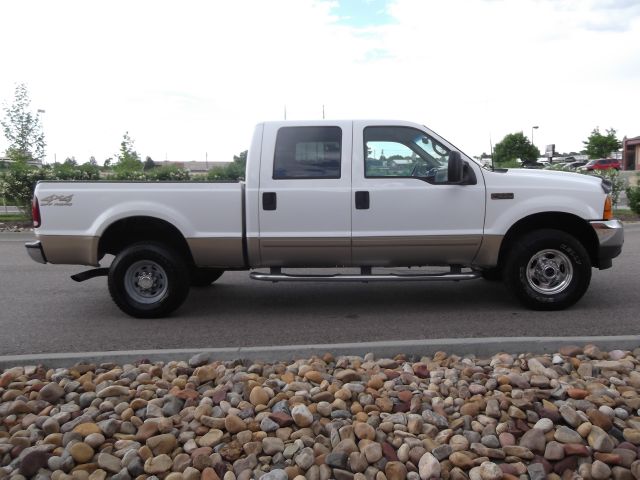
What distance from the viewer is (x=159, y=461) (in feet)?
11.0

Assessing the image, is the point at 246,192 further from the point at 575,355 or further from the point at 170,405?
the point at 575,355

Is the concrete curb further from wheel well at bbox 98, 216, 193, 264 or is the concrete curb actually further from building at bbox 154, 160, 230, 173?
building at bbox 154, 160, 230, 173

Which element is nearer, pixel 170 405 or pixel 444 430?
pixel 444 430

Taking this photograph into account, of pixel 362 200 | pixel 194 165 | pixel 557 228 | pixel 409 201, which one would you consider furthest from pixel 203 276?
pixel 194 165

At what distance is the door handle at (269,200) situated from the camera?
6176 millimetres

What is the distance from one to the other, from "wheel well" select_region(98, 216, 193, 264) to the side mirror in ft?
9.34

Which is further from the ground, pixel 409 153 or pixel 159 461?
pixel 409 153

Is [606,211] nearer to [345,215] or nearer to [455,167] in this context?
[455,167]

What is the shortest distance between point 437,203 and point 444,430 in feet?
10.0

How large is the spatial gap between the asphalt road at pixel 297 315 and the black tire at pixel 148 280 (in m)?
0.16

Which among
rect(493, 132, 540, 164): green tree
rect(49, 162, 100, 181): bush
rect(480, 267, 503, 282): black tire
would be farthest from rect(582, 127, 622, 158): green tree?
rect(480, 267, 503, 282): black tire

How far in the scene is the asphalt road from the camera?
5566 mm

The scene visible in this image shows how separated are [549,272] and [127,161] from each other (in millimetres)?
16594

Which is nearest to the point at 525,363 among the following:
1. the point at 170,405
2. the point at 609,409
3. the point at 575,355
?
the point at 575,355
